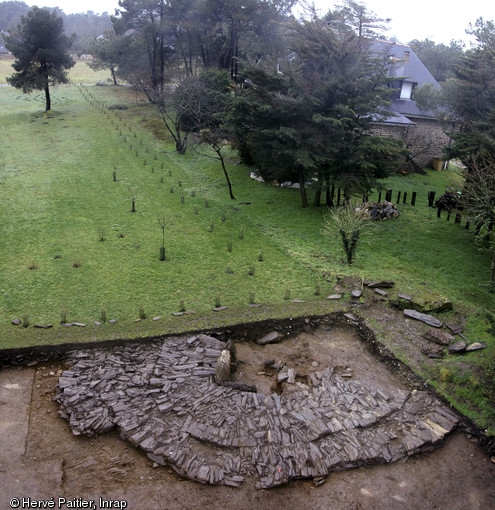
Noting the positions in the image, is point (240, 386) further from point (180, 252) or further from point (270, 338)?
point (180, 252)

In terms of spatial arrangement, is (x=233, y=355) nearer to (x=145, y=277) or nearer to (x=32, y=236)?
(x=145, y=277)

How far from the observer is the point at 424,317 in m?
14.2

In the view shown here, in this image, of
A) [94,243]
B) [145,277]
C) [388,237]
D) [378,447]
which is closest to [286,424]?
[378,447]

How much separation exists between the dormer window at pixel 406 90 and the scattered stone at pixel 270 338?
32451mm

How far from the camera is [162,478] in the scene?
9.01 meters

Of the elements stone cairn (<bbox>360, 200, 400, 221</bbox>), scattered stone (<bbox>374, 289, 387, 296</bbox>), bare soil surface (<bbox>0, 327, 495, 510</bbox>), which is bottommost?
bare soil surface (<bbox>0, 327, 495, 510</bbox>)

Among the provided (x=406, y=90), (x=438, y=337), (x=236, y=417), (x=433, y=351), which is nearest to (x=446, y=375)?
(x=433, y=351)

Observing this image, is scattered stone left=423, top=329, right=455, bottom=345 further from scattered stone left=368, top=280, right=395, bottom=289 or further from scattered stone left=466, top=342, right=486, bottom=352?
scattered stone left=368, top=280, right=395, bottom=289

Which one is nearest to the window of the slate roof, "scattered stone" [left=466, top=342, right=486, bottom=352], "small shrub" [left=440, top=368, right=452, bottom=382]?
the slate roof

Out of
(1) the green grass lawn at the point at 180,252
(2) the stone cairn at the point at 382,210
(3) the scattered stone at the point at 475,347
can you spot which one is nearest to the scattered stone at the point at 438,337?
(3) the scattered stone at the point at 475,347

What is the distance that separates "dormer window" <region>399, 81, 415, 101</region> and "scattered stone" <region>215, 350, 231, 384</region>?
3470cm

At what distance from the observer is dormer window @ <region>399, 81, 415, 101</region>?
3823 centimetres

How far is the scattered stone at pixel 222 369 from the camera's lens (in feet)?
37.0

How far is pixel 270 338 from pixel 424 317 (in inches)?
201
